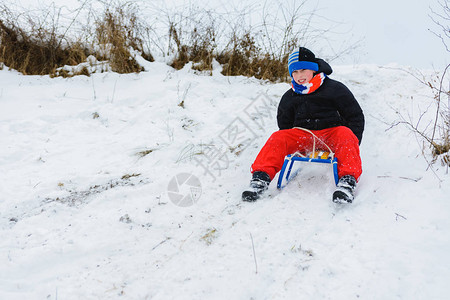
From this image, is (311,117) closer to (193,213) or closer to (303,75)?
(303,75)

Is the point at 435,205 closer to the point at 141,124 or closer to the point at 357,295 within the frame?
the point at 357,295

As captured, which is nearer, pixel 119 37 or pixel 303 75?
pixel 303 75

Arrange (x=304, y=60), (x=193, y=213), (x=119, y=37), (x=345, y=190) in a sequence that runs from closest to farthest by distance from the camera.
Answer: (x=345, y=190) → (x=193, y=213) → (x=304, y=60) → (x=119, y=37)

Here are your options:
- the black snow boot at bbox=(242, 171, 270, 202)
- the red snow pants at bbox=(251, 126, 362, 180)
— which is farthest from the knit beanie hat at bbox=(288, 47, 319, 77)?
the black snow boot at bbox=(242, 171, 270, 202)

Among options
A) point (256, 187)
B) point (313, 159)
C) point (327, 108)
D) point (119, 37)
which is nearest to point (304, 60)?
point (327, 108)

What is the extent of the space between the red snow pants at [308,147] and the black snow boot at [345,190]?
0.14 feet

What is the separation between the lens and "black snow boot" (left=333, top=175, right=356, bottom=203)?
1.81 metres

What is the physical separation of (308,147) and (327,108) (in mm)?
311

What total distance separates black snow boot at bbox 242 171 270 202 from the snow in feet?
0.20

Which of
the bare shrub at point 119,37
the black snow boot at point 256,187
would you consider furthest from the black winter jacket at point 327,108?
the bare shrub at point 119,37

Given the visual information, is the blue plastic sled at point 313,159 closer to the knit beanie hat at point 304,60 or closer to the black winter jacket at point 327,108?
the black winter jacket at point 327,108

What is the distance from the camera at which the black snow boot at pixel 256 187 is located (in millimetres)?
2041

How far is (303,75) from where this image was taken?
238cm

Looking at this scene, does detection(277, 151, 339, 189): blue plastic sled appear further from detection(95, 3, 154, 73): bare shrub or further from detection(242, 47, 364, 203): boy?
detection(95, 3, 154, 73): bare shrub
